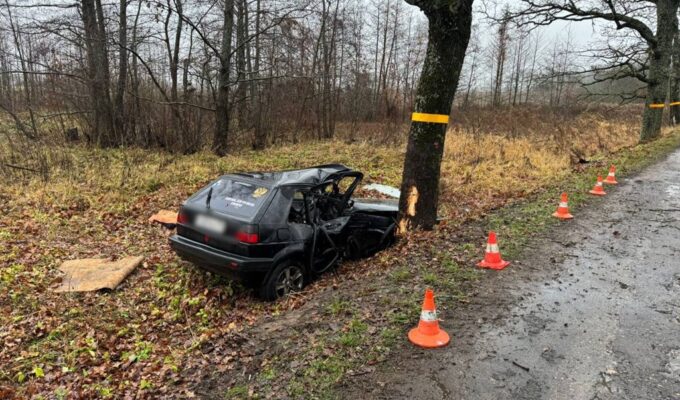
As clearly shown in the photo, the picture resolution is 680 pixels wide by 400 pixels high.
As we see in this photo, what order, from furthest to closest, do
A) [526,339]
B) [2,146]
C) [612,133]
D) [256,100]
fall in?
[612,133]
[256,100]
[2,146]
[526,339]

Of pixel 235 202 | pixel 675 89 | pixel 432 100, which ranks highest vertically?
pixel 675 89

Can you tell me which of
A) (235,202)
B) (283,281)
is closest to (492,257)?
(283,281)

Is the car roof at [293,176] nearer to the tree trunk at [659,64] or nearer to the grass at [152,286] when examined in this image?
the grass at [152,286]

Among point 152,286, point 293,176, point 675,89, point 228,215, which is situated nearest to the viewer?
point 228,215

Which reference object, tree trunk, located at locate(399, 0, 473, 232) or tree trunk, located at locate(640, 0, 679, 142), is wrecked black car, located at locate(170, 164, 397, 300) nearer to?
tree trunk, located at locate(399, 0, 473, 232)

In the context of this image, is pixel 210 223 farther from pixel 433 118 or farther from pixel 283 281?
pixel 433 118

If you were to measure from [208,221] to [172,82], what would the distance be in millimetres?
11763

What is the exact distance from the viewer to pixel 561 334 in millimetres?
3984

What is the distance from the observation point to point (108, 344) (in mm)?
4750

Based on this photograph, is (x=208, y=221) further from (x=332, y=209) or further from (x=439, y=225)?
(x=439, y=225)

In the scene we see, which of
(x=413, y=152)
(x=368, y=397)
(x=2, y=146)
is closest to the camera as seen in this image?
(x=368, y=397)

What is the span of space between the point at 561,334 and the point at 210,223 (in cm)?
409

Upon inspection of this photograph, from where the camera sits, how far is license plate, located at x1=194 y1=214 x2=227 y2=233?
5.55m

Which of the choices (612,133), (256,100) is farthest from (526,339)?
(612,133)
